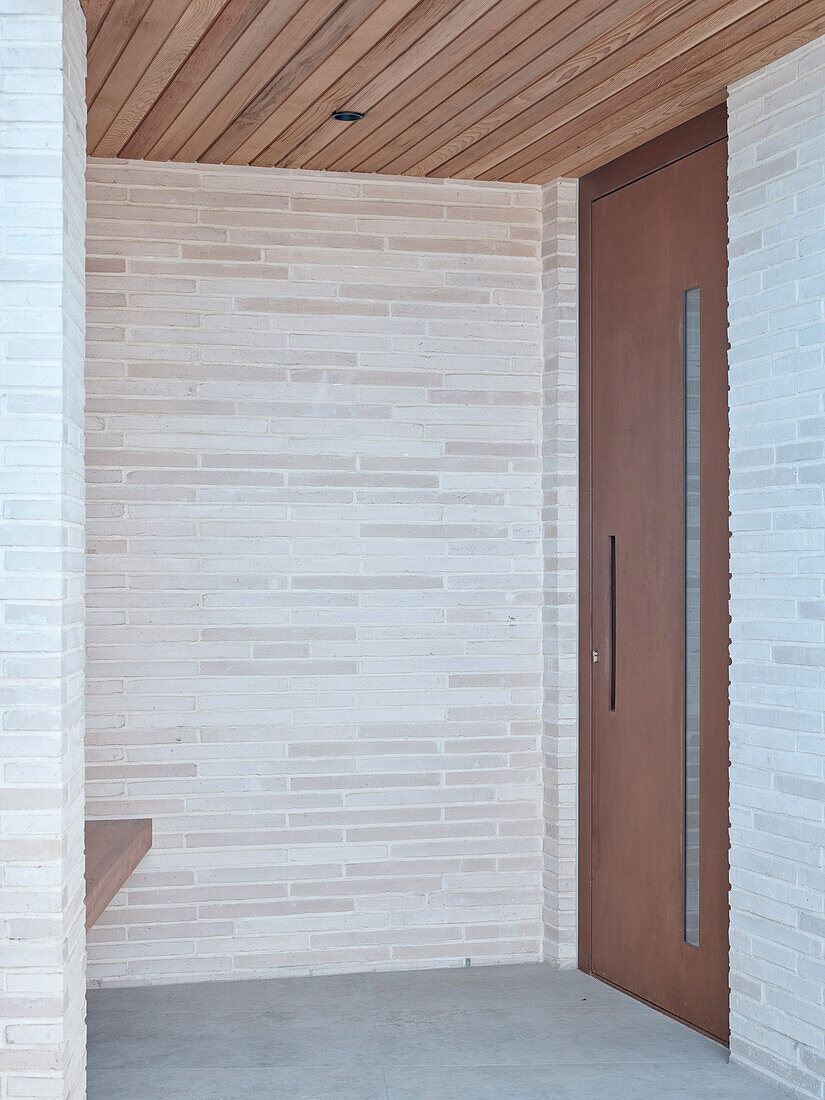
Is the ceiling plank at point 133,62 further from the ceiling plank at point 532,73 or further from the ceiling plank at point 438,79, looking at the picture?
the ceiling plank at point 532,73

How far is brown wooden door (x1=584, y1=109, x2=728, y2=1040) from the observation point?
3814mm

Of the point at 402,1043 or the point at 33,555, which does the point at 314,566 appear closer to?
the point at 402,1043

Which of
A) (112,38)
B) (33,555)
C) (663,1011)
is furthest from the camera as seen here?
(663,1011)

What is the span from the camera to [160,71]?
11.6 ft

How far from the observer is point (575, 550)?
4.53 m

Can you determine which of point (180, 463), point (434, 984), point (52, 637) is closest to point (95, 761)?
point (180, 463)

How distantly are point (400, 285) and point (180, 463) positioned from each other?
1052 mm

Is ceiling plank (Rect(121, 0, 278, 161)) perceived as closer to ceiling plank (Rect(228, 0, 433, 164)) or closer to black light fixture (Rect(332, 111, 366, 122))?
ceiling plank (Rect(228, 0, 433, 164))

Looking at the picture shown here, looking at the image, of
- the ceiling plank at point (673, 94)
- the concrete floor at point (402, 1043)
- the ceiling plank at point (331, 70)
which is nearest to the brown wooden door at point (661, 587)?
the ceiling plank at point (673, 94)

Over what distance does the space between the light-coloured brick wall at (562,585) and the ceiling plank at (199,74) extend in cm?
143

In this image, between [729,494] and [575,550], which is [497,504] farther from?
[729,494]

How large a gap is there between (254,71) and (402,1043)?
297 centimetres

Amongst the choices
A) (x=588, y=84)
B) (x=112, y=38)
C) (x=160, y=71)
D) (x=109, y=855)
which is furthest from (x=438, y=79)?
(x=109, y=855)

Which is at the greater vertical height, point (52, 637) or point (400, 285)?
point (400, 285)
